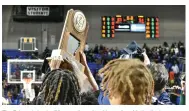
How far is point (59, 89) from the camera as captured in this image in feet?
5.41

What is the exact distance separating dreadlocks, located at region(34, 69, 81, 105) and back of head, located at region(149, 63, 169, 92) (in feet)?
1.29

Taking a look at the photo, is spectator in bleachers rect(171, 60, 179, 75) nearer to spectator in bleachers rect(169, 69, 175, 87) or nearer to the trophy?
spectator in bleachers rect(169, 69, 175, 87)

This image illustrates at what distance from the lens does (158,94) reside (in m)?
1.74

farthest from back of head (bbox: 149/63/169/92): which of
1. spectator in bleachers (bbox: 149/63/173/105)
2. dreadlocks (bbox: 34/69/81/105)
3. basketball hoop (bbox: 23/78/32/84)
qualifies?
basketball hoop (bbox: 23/78/32/84)

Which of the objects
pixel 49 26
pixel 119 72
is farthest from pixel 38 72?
pixel 119 72

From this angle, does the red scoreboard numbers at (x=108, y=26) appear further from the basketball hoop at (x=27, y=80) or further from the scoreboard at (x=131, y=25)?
the basketball hoop at (x=27, y=80)

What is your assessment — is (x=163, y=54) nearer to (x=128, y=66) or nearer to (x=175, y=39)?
(x=175, y=39)

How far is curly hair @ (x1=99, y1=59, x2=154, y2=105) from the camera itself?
5.31 ft

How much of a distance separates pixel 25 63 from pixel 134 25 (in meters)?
0.60

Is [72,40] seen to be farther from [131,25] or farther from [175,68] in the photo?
[175,68]

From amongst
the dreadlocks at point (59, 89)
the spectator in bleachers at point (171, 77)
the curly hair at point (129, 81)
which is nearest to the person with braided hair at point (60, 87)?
the dreadlocks at point (59, 89)

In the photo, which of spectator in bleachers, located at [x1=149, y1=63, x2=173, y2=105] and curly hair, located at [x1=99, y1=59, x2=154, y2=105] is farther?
spectator in bleachers, located at [x1=149, y1=63, x2=173, y2=105]

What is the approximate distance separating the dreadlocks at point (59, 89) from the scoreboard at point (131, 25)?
0.30m
